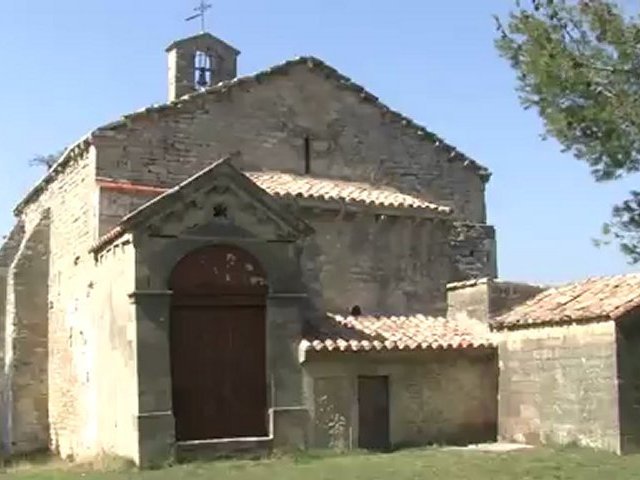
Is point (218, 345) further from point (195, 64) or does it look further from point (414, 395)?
point (195, 64)

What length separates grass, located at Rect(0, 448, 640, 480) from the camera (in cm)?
1320

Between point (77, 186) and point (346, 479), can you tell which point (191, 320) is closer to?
point (346, 479)

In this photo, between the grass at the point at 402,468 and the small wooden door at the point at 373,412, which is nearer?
the grass at the point at 402,468

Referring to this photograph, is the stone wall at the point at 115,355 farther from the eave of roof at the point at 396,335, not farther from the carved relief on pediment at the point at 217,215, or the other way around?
the eave of roof at the point at 396,335

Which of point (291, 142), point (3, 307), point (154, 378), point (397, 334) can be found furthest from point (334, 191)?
point (3, 307)

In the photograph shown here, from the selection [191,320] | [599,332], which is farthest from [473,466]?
[191,320]

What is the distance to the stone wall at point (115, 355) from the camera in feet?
49.9

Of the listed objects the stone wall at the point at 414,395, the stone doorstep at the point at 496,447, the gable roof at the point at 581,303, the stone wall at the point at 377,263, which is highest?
the stone wall at the point at 377,263

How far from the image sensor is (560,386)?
16.3 meters

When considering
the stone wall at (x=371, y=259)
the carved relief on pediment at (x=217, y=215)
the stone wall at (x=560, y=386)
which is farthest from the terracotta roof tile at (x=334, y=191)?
the stone wall at (x=560, y=386)

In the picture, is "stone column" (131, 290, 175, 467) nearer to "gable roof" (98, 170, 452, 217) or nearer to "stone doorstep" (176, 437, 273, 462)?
"stone doorstep" (176, 437, 273, 462)

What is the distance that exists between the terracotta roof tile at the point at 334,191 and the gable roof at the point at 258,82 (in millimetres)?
1543

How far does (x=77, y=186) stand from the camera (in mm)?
19812

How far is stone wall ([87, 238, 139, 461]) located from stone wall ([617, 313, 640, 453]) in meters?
7.20
